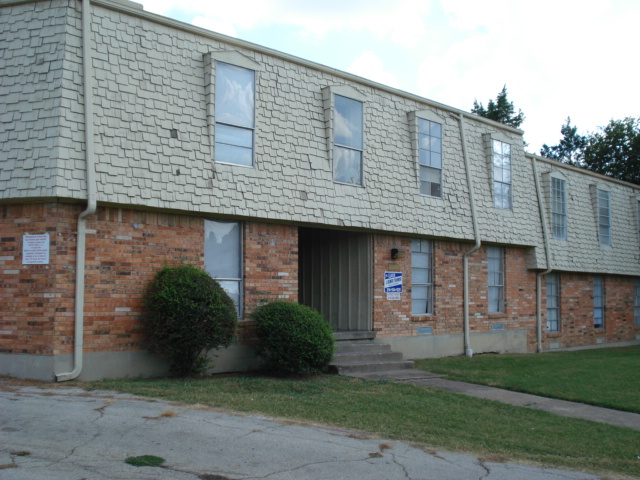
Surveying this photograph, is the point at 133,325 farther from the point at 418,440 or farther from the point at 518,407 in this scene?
the point at 518,407

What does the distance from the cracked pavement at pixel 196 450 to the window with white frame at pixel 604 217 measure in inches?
631

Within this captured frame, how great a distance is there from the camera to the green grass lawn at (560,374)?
11047mm

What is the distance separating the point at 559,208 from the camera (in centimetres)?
1928

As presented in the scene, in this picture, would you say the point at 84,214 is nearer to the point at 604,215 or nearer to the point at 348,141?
the point at 348,141

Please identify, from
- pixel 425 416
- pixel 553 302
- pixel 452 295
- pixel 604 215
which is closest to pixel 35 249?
pixel 425 416

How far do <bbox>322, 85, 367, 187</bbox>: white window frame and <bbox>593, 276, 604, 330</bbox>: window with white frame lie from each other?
11.1m

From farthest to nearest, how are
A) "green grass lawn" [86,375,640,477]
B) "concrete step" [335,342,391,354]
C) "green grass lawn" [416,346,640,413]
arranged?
"concrete step" [335,342,391,354]
"green grass lawn" [416,346,640,413]
"green grass lawn" [86,375,640,477]

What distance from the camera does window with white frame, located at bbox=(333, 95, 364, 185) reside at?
13320 millimetres

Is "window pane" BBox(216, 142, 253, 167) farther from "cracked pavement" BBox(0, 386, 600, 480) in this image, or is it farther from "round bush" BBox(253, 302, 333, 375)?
"cracked pavement" BBox(0, 386, 600, 480)

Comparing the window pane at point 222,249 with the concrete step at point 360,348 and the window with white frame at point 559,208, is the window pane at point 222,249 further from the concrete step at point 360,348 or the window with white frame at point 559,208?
the window with white frame at point 559,208

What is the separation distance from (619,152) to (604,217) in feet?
41.8

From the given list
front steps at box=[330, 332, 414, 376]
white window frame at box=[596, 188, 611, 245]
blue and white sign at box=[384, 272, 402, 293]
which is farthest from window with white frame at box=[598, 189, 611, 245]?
front steps at box=[330, 332, 414, 376]

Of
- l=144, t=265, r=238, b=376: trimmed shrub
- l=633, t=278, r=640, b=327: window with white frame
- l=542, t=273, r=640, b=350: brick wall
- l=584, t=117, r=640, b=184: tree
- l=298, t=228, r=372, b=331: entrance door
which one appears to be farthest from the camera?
l=584, t=117, r=640, b=184: tree

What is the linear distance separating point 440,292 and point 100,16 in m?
9.49
